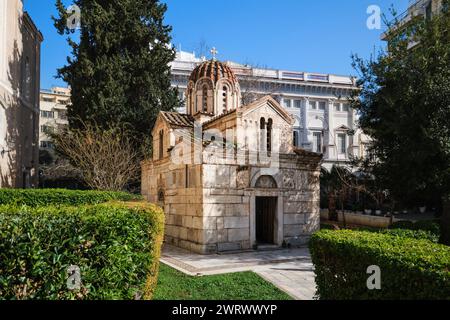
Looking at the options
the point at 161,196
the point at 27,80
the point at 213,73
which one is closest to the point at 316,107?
the point at 213,73

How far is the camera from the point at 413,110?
1259cm

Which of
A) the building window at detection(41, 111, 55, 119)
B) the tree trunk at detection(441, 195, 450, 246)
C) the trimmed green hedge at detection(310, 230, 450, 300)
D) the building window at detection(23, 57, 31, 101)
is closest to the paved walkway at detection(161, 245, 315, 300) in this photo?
the trimmed green hedge at detection(310, 230, 450, 300)

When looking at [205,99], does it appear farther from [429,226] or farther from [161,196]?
[429,226]

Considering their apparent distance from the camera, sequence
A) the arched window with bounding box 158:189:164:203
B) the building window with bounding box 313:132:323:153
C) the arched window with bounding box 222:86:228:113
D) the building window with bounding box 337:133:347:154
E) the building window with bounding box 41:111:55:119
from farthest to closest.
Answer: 1. the building window with bounding box 41:111:55:119
2. the building window with bounding box 313:132:323:153
3. the building window with bounding box 337:133:347:154
4. the arched window with bounding box 222:86:228:113
5. the arched window with bounding box 158:189:164:203

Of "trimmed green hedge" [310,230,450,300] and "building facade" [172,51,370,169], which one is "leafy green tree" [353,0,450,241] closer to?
"trimmed green hedge" [310,230,450,300]

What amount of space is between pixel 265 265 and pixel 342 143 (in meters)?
33.0

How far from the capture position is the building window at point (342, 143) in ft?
137

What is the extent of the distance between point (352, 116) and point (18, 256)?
142ft

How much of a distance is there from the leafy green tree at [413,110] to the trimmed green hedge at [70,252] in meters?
10.5

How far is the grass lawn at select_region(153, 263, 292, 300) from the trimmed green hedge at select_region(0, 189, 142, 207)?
23.1 ft

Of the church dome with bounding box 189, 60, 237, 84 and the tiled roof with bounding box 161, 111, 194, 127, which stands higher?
the church dome with bounding box 189, 60, 237, 84

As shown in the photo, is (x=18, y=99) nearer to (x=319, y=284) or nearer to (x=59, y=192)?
(x=59, y=192)

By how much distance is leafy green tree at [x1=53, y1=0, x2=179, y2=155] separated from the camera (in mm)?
22000

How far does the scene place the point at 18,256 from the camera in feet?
15.2
